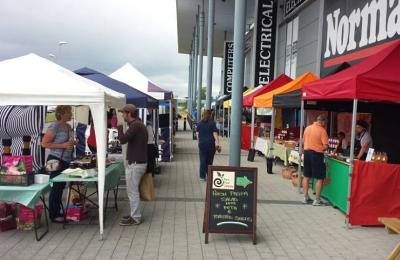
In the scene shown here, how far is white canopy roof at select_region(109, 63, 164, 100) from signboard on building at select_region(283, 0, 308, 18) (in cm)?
861

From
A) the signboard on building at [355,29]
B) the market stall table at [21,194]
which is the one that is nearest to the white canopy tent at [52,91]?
the market stall table at [21,194]

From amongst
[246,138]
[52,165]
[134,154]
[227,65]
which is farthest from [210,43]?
[52,165]

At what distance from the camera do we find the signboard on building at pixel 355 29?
10.9 m

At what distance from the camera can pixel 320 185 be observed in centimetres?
841

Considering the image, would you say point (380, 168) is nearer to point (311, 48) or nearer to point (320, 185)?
point (320, 185)

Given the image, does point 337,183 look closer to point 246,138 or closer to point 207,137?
point 207,137

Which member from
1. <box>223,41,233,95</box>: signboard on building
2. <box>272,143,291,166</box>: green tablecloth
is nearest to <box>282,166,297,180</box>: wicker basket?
<box>272,143,291,166</box>: green tablecloth

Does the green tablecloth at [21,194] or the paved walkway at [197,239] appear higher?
the green tablecloth at [21,194]

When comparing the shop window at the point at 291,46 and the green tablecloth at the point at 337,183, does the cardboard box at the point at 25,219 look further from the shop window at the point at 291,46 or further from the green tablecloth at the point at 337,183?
the shop window at the point at 291,46

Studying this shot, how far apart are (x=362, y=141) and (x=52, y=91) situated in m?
5.79

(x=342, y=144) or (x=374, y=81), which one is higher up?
(x=374, y=81)

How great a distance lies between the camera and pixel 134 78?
13766 millimetres

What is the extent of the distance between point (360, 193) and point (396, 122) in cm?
388

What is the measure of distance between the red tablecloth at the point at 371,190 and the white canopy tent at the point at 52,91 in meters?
3.69
